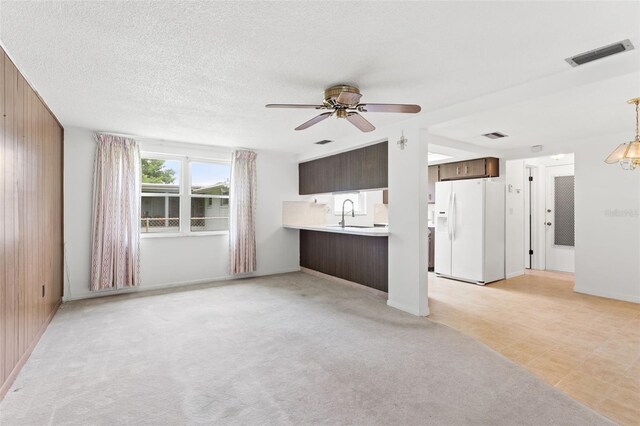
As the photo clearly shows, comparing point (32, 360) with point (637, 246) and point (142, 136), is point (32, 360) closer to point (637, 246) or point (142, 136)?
point (142, 136)

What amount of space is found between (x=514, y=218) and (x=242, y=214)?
5048mm

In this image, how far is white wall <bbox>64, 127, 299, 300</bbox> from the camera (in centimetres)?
432

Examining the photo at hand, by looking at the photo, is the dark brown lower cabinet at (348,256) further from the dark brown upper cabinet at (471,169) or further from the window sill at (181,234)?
the dark brown upper cabinet at (471,169)

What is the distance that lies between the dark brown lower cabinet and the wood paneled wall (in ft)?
12.7

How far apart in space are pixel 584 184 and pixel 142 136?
673cm

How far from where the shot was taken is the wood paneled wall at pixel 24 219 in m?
2.17

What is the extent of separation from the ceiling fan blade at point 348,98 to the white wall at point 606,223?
4.24m

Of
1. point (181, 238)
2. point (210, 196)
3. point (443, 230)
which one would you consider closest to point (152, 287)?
point (181, 238)

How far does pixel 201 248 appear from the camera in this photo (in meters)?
5.39

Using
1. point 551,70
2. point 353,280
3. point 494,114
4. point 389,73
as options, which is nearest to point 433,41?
point 389,73

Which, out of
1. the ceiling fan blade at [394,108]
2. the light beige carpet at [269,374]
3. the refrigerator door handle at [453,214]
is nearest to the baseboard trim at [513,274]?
the refrigerator door handle at [453,214]

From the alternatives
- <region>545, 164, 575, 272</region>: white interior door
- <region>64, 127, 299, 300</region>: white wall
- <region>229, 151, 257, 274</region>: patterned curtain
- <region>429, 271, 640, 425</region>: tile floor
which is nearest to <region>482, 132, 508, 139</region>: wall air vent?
<region>429, 271, 640, 425</region>: tile floor

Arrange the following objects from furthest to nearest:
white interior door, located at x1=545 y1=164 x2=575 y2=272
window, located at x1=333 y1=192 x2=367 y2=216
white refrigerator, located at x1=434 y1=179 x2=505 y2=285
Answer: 1. window, located at x1=333 y1=192 x2=367 y2=216
2. white interior door, located at x1=545 y1=164 x2=575 y2=272
3. white refrigerator, located at x1=434 y1=179 x2=505 y2=285

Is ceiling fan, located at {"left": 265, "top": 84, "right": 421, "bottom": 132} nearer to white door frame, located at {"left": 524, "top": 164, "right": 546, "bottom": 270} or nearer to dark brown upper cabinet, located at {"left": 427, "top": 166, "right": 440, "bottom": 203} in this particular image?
dark brown upper cabinet, located at {"left": 427, "top": 166, "right": 440, "bottom": 203}
